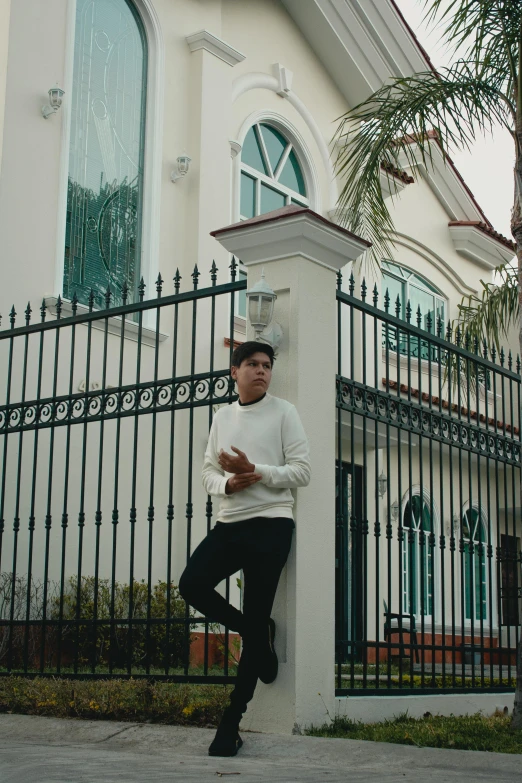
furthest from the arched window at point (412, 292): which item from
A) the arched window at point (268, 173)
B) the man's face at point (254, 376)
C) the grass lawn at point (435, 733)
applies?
the man's face at point (254, 376)

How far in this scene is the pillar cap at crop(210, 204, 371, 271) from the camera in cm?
589

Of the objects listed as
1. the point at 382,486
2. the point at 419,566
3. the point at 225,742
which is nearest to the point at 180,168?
the point at 382,486

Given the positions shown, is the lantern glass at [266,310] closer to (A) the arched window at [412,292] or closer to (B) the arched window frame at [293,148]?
(B) the arched window frame at [293,148]

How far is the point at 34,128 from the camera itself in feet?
35.1

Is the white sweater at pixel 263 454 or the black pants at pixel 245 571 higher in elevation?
the white sweater at pixel 263 454

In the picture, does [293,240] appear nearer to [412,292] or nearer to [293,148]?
[293,148]

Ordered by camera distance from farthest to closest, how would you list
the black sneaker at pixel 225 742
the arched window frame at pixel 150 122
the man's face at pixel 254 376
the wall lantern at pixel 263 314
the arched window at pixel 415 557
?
the arched window frame at pixel 150 122 < the arched window at pixel 415 557 < the wall lantern at pixel 263 314 < the man's face at pixel 254 376 < the black sneaker at pixel 225 742

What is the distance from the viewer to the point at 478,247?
64.0ft

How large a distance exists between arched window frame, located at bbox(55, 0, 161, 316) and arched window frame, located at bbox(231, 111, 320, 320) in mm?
1464

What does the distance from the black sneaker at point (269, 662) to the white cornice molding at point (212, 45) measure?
30.8 feet

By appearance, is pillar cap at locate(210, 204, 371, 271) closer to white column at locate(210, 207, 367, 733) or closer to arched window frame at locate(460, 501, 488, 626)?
white column at locate(210, 207, 367, 733)

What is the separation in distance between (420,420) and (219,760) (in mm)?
2980

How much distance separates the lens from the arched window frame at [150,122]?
11.2m

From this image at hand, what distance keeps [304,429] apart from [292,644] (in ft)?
3.81
